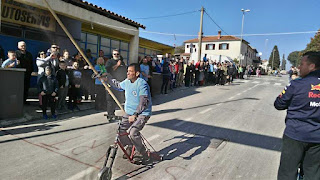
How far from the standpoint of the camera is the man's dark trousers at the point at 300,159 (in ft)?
8.95

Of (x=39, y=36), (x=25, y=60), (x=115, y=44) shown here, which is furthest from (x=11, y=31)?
(x=115, y=44)

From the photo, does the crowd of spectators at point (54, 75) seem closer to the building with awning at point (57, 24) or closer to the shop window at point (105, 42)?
the building with awning at point (57, 24)

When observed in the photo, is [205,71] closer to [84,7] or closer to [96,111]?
[84,7]

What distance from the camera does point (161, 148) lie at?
5.01 m

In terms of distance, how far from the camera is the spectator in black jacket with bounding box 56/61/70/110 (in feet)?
24.5

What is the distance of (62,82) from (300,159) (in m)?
6.80

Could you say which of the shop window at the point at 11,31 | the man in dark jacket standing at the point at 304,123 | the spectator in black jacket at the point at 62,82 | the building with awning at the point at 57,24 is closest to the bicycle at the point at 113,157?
the man in dark jacket standing at the point at 304,123

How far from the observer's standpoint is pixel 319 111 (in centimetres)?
267

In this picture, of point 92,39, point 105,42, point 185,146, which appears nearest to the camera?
point 185,146

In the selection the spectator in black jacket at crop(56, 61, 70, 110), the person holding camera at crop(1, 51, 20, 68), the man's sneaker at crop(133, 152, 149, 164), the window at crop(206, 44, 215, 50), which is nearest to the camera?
the man's sneaker at crop(133, 152, 149, 164)

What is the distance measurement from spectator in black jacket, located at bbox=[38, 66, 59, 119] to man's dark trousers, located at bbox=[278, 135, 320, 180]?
241 inches

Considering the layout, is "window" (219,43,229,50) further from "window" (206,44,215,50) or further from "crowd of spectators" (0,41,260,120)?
"crowd of spectators" (0,41,260,120)

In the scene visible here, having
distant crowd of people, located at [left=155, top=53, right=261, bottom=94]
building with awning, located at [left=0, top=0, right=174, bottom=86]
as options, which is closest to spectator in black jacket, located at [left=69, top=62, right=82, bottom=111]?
building with awning, located at [left=0, top=0, right=174, bottom=86]

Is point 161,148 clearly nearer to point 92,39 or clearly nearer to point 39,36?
point 39,36
